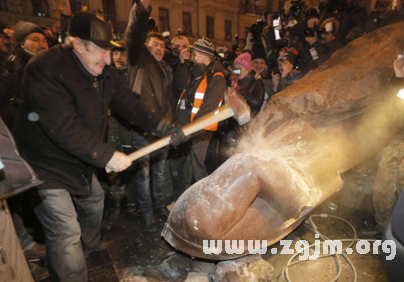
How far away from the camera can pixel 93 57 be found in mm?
1918

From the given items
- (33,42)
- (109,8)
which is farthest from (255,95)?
(109,8)

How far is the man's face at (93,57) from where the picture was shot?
74.8 inches

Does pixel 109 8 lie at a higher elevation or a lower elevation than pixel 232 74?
higher

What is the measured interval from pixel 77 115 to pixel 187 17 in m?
22.1

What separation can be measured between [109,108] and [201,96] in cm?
108

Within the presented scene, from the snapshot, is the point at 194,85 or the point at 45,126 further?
the point at 194,85

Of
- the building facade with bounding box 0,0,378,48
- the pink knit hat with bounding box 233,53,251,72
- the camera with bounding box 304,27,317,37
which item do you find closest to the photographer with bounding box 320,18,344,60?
the camera with bounding box 304,27,317,37

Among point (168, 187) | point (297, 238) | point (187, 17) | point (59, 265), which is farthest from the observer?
point (187, 17)

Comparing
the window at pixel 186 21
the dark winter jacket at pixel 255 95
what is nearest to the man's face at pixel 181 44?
the dark winter jacket at pixel 255 95

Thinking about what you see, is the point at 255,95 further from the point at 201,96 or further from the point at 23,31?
the point at 23,31

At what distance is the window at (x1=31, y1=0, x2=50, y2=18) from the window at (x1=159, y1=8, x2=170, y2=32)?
7562 millimetres

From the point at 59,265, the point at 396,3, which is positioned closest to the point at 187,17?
the point at 396,3

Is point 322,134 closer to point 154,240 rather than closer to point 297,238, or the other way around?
point 297,238

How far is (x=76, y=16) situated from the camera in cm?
188
